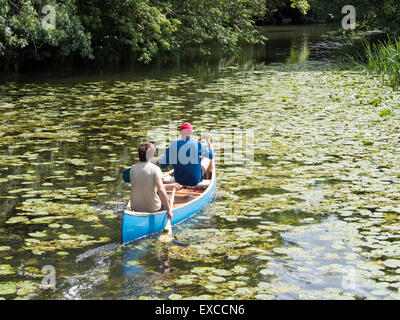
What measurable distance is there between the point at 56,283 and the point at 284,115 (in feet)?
30.0

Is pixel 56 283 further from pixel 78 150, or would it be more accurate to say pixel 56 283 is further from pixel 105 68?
pixel 105 68

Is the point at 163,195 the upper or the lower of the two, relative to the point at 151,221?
upper

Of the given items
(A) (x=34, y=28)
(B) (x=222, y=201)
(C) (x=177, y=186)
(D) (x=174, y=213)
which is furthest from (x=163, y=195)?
(A) (x=34, y=28)

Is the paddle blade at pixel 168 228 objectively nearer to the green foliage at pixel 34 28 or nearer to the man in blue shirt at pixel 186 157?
the man in blue shirt at pixel 186 157

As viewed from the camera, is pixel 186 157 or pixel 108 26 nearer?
pixel 186 157

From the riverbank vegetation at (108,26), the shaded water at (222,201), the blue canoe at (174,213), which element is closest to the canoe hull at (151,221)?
the blue canoe at (174,213)

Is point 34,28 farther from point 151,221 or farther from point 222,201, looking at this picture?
point 151,221

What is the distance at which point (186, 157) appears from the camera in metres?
8.03

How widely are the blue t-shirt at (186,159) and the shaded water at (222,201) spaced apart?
1.61ft

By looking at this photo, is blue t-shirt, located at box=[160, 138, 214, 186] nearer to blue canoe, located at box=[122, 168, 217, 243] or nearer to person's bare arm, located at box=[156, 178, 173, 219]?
blue canoe, located at box=[122, 168, 217, 243]

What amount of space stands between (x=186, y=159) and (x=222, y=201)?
77 cm

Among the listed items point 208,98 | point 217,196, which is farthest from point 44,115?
point 217,196

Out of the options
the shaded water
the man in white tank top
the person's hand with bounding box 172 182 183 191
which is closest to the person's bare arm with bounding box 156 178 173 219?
the man in white tank top
